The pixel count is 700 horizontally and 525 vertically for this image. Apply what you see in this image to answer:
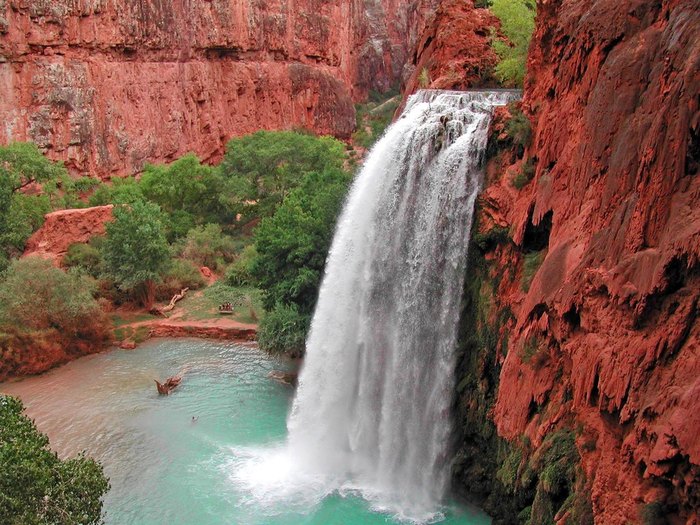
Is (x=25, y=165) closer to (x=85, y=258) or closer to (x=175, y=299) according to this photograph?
(x=85, y=258)

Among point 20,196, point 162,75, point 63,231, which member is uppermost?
point 162,75

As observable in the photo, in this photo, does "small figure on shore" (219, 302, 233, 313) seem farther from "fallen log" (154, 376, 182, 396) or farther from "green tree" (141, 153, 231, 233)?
"green tree" (141, 153, 231, 233)

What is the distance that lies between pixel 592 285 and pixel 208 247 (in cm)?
2113

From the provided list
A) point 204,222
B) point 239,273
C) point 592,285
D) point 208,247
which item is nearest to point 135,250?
point 239,273

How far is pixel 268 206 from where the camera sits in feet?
93.9

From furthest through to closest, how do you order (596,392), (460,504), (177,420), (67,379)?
(67,379) < (177,420) < (460,504) < (596,392)

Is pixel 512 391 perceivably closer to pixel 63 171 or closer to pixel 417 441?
pixel 417 441

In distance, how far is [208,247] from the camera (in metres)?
27.1

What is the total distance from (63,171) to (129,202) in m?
3.86

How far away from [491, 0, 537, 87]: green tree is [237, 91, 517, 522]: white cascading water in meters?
1.89

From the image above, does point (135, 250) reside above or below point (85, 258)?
above

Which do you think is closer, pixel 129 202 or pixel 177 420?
pixel 177 420

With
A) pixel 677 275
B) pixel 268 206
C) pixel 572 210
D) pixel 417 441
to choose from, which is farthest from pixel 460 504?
pixel 268 206

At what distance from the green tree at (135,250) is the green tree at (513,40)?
43.4 feet
